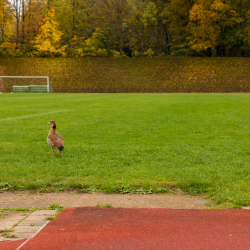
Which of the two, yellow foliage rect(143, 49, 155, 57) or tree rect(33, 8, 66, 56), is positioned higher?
tree rect(33, 8, 66, 56)

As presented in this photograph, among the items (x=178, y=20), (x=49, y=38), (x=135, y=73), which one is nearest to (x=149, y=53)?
(x=178, y=20)

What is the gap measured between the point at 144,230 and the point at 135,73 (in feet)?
166

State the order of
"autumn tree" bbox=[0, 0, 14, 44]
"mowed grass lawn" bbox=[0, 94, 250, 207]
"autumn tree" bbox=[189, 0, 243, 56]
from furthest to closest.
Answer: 1. "autumn tree" bbox=[0, 0, 14, 44]
2. "autumn tree" bbox=[189, 0, 243, 56]
3. "mowed grass lawn" bbox=[0, 94, 250, 207]

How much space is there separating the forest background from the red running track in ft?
173

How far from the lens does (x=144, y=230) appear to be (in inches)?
133

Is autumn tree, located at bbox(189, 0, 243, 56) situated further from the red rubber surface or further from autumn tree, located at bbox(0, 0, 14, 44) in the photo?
the red rubber surface

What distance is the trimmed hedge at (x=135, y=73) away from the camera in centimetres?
4876

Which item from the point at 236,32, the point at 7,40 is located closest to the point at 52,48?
the point at 7,40

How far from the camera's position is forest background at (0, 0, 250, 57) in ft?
176

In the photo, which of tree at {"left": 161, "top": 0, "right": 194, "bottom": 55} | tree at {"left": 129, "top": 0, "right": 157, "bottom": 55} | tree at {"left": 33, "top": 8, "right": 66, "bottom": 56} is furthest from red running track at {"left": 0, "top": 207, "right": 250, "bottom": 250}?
tree at {"left": 161, "top": 0, "right": 194, "bottom": 55}

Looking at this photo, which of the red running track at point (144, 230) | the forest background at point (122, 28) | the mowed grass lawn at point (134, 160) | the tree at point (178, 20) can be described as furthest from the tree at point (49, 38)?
the red running track at point (144, 230)

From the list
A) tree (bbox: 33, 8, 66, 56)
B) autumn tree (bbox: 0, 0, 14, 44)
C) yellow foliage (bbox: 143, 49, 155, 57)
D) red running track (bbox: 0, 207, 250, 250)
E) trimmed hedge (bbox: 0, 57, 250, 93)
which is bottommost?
red running track (bbox: 0, 207, 250, 250)

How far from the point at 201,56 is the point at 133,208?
59616mm

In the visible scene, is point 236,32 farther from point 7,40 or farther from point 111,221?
point 111,221
